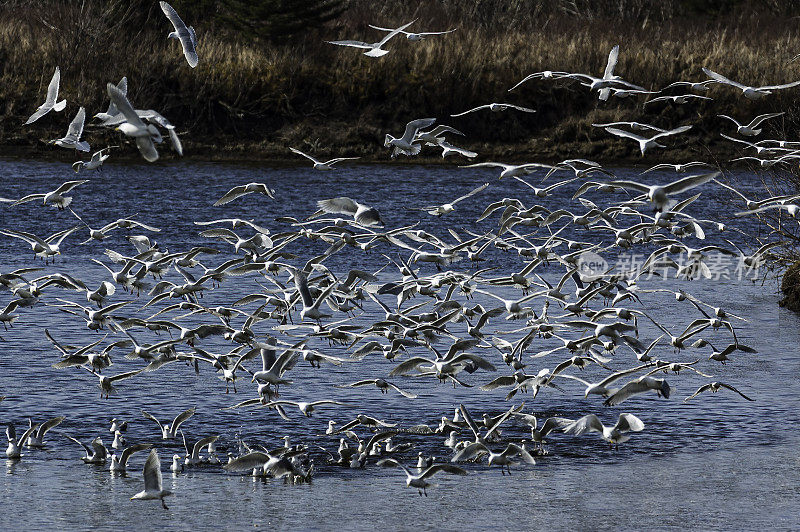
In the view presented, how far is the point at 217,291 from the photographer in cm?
2408

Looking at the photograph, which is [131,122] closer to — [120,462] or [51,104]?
[120,462]

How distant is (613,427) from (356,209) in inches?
159

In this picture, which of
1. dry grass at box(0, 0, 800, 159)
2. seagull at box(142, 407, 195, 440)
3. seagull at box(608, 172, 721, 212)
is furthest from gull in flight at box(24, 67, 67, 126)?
dry grass at box(0, 0, 800, 159)

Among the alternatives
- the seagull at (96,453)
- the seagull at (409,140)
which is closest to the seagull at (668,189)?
the seagull at (409,140)

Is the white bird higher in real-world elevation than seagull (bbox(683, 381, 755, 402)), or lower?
lower

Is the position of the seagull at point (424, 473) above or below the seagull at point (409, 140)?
below

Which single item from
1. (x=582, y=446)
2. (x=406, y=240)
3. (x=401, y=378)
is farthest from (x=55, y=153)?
(x=582, y=446)

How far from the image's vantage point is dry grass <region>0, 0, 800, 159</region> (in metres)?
45.8

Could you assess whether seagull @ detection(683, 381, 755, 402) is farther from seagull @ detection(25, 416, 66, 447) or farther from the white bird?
seagull @ detection(25, 416, 66, 447)

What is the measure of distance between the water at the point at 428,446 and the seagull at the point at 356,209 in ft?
8.70

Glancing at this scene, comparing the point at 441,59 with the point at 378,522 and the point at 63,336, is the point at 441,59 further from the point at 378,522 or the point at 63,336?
the point at 378,522

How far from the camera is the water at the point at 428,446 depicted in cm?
1244

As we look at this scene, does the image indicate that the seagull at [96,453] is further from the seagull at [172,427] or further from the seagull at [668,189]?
the seagull at [668,189]

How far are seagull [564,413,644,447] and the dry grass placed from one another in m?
31.8
